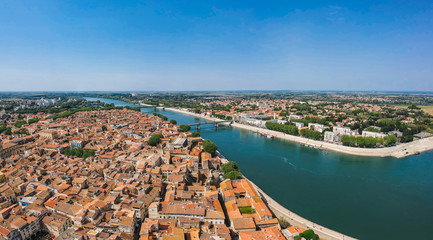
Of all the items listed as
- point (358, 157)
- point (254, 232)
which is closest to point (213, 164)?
point (254, 232)

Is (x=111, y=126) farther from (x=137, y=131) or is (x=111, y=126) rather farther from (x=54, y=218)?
(x=54, y=218)

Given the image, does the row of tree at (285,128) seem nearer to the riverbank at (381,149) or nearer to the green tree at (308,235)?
the riverbank at (381,149)

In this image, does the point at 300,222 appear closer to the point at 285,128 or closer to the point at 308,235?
the point at 308,235

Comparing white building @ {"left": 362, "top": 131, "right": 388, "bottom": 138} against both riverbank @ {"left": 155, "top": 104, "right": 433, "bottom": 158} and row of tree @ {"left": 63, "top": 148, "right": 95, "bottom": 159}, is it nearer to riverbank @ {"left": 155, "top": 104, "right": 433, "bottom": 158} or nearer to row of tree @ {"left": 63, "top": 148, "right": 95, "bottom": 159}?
riverbank @ {"left": 155, "top": 104, "right": 433, "bottom": 158}

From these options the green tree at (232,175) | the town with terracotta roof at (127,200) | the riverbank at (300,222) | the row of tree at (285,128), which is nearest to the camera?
the town with terracotta roof at (127,200)

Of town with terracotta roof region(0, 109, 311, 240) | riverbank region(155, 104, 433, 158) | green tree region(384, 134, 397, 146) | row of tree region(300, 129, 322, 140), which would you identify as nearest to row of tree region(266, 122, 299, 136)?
riverbank region(155, 104, 433, 158)

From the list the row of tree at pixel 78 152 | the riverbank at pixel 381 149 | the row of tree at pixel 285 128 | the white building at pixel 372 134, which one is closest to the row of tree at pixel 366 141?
the riverbank at pixel 381 149

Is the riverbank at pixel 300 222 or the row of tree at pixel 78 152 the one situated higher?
the row of tree at pixel 78 152

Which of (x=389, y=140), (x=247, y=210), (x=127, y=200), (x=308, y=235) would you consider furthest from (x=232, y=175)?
(x=389, y=140)
